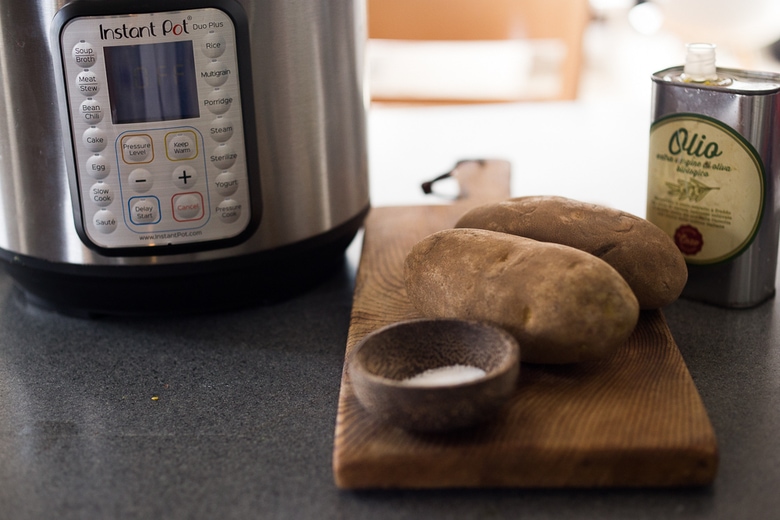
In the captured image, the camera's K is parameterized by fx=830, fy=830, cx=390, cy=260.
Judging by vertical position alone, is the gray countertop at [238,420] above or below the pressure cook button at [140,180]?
below

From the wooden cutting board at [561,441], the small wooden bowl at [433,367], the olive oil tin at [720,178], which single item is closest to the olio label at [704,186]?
the olive oil tin at [720,178]

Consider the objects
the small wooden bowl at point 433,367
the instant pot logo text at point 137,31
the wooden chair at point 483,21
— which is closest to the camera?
the small wooden bowl at point 433,367

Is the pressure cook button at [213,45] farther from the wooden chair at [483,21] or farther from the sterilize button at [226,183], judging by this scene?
the wooden chair at [483,21]

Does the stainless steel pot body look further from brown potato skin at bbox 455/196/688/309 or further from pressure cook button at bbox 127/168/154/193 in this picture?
brown potato skin at bbox 455/196/688/309

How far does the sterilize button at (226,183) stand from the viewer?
26.7 inches

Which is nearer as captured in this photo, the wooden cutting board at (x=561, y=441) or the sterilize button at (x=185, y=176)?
the wooden cutting board at (x=561, y=441)

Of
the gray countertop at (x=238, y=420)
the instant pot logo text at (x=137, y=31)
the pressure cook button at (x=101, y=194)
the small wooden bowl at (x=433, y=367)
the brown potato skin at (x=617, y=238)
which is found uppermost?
the instant pot logo text at (x=137, y=31)

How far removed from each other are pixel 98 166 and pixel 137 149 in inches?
1.4

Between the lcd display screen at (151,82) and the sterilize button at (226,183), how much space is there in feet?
0.19

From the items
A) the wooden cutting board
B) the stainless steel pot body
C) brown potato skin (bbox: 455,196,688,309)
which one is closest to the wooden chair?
the stainless steel pot body

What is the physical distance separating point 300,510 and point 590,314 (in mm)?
220

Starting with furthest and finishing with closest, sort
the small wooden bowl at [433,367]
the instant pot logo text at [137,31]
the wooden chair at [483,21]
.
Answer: the wooden chair at [483,21] < the instant pot logo text at [137,31] < the small wooden bowl at [433,367]

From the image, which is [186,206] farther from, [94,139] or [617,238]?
[617,238]

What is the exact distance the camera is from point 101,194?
663mm
